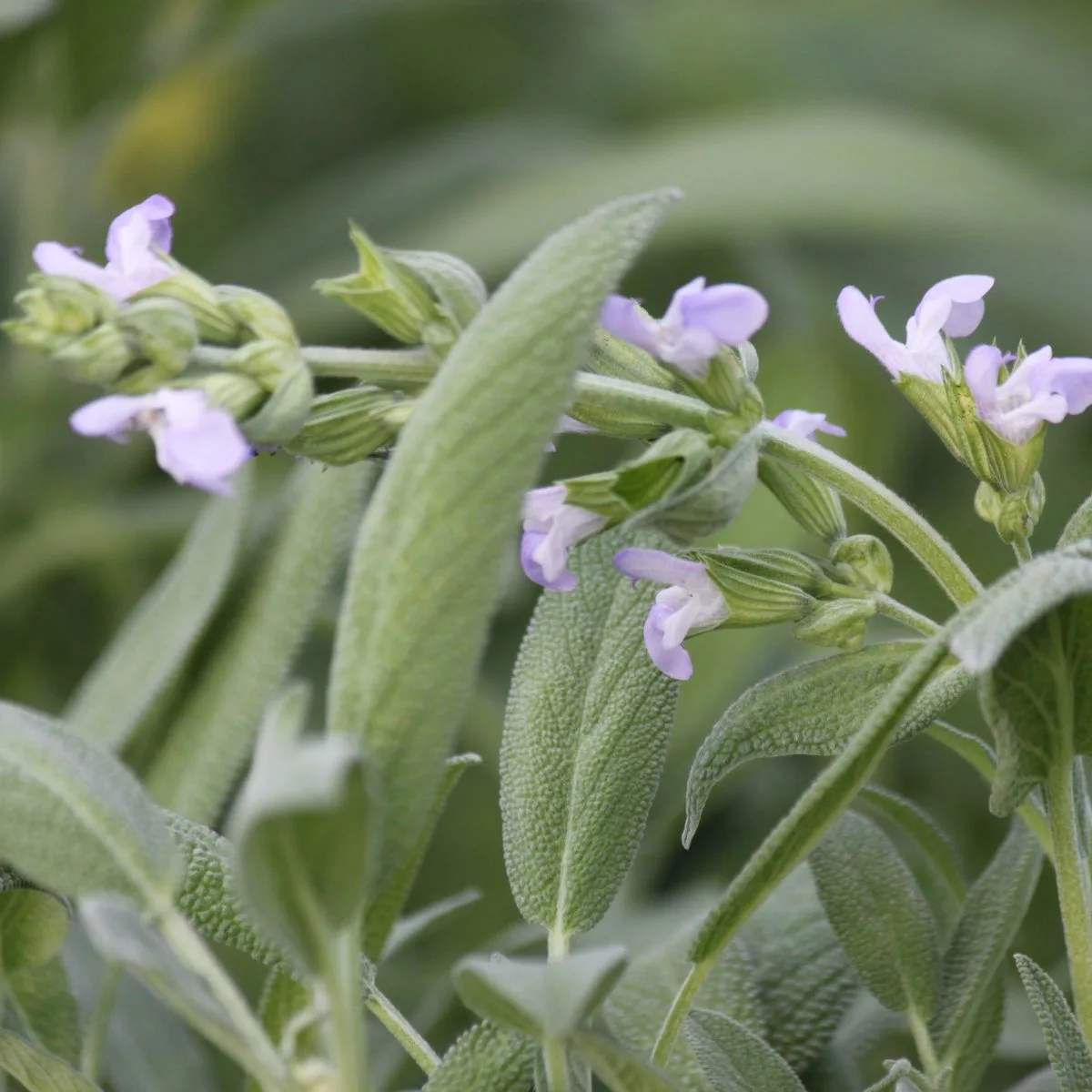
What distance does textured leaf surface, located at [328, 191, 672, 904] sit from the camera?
0.21 metres

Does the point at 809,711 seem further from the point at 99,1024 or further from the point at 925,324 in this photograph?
the point at 99,1024

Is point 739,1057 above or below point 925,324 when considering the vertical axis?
below

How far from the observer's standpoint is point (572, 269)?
22cm

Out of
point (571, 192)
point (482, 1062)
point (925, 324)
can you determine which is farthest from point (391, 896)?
point (571, 192)

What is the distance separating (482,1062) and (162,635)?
0.22 m

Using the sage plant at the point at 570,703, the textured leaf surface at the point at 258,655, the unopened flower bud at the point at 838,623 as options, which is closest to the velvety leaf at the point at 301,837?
the sage plant at the point at 570,703

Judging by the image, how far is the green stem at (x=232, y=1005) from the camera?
216mm

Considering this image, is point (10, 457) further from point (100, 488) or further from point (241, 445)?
point (241, 445)

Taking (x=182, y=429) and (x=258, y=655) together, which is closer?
(x=182, y=429)

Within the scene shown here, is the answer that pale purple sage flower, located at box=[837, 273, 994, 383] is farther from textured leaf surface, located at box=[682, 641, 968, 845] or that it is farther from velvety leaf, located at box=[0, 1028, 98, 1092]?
velvety leaf, located at box=[0, 1028, 98, 1092]

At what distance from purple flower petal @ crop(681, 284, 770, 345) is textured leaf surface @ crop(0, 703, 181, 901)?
0.12 metres

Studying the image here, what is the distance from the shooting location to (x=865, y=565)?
0.29 meters

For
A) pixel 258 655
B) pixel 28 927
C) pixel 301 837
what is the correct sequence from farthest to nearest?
pixel 258 655 < pixel 28 927 < pixel 301 837

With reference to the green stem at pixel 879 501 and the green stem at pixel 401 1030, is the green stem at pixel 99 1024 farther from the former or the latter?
the green stem at pixel 879 501
